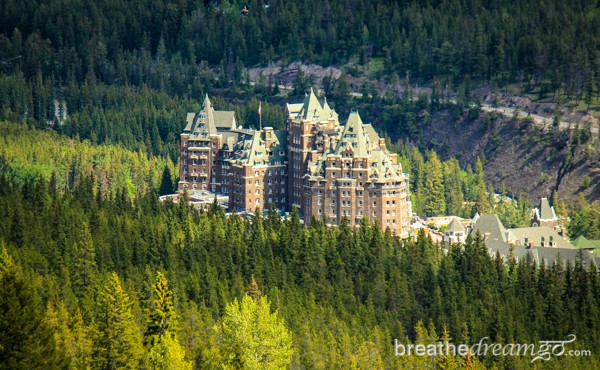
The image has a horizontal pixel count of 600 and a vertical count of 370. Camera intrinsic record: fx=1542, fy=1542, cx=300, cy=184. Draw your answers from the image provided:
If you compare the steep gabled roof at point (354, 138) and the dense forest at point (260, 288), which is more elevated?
the steep gabled roof at point (354, 138)

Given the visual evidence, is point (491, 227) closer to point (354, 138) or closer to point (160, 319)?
point (354, 138)

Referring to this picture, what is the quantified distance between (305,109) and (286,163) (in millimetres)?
7811

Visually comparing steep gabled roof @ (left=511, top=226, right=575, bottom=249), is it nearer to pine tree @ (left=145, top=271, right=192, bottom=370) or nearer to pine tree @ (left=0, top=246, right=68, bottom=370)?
pine tree @ (left=145, top=271, right=192, bottom=370)

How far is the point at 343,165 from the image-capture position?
596 ft

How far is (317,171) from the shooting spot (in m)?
184

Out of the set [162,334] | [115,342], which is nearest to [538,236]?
[162,334]

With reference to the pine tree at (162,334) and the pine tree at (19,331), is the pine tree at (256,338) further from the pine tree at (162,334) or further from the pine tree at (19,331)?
the pine tree at (19,331)

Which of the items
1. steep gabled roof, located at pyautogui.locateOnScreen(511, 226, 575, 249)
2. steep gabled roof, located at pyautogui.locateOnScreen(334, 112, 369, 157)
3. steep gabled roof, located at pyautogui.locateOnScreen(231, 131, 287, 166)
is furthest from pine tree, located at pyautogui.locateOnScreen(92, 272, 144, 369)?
steep gabled roof, located at pyautogui.locateOnScreen(231, 131, 287, 166)

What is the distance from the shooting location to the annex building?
593 ft

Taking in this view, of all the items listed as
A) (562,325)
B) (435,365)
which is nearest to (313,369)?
(435,365)

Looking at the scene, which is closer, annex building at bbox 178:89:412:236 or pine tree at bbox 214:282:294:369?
pine tree at bbox 214:282:294:369

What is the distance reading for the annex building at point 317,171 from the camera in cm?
18075

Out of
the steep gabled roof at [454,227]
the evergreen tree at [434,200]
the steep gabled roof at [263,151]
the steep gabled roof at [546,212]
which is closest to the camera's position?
the steep gabled roof at [454,227]

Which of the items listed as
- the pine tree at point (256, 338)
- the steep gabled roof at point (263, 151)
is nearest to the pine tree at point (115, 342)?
the pine tree at point (256, 338)
